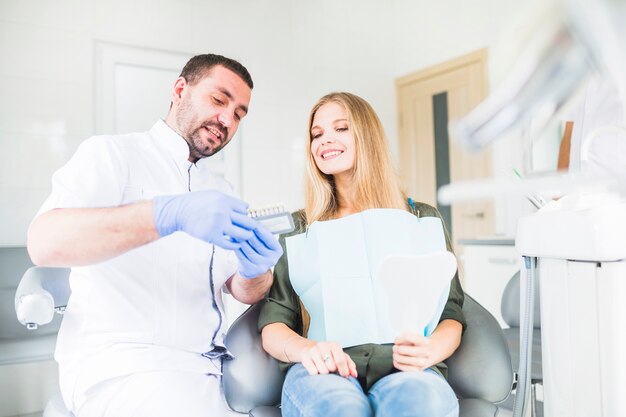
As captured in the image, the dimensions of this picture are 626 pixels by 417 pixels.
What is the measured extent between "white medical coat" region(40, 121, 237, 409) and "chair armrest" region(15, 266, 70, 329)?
1.6 inches

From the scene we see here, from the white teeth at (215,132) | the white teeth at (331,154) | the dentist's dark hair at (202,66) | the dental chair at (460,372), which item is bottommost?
the dental chair at (460,372)

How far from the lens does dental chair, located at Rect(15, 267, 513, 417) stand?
99 cm

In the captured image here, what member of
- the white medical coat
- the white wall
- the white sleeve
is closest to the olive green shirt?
the white medical coat

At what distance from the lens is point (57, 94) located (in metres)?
2.20

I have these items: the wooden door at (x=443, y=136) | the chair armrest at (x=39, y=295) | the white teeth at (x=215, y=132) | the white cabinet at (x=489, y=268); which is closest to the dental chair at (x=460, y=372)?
the chair armrest at (x=39, y=295)

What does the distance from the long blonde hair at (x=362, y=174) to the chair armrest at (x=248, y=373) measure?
1.06 ft

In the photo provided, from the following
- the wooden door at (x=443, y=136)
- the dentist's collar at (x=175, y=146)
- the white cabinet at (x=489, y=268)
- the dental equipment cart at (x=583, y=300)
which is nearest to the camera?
the dental equipment cart at (x=583, y=300)

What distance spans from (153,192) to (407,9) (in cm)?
220

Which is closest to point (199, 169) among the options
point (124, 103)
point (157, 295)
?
point (157, 295)

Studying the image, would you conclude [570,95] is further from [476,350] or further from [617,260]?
[476,350]

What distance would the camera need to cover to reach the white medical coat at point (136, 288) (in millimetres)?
999

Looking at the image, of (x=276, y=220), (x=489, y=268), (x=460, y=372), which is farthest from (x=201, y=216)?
(x=489, y=268)

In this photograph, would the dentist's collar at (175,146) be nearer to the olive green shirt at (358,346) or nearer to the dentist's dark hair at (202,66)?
the dentist's dark hair at (202,66)

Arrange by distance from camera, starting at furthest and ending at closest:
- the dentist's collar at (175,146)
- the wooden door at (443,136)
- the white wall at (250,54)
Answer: the wooden door at (443,136) < the white wall at (250,54) < the dentist's collar at (175,146)
